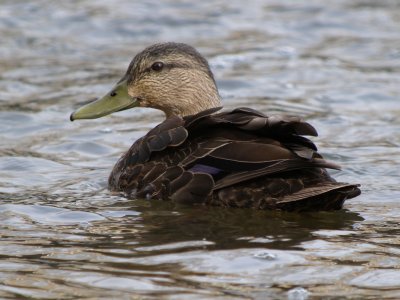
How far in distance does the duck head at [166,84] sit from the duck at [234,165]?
2.89ft

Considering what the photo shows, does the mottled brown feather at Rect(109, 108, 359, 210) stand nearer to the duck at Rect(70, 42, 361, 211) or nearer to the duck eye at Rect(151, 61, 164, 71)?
the duck at Rect(70, 42, 361, 211)

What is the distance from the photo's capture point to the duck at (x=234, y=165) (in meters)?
8.16

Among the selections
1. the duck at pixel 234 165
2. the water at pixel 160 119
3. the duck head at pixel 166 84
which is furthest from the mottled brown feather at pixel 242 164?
the duck head at pixel 166 84

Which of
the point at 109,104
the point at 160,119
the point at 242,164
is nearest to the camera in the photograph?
the point at 242,164

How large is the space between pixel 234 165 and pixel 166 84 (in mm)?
1992

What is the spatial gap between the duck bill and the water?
2.09 ft

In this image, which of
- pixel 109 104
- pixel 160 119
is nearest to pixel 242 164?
pixel 109 104

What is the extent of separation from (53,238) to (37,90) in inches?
254

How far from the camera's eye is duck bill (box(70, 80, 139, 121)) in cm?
994

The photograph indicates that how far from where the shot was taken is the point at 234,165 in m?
8.31

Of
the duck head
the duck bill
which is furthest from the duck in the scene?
the duck head

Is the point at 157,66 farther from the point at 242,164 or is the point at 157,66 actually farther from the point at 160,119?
the point at 160,119

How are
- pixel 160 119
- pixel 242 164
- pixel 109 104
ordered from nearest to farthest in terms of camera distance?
pixel 242 164 → pixel 109 104 → pixel 160 119

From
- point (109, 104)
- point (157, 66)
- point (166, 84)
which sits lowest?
point (109, 104)
